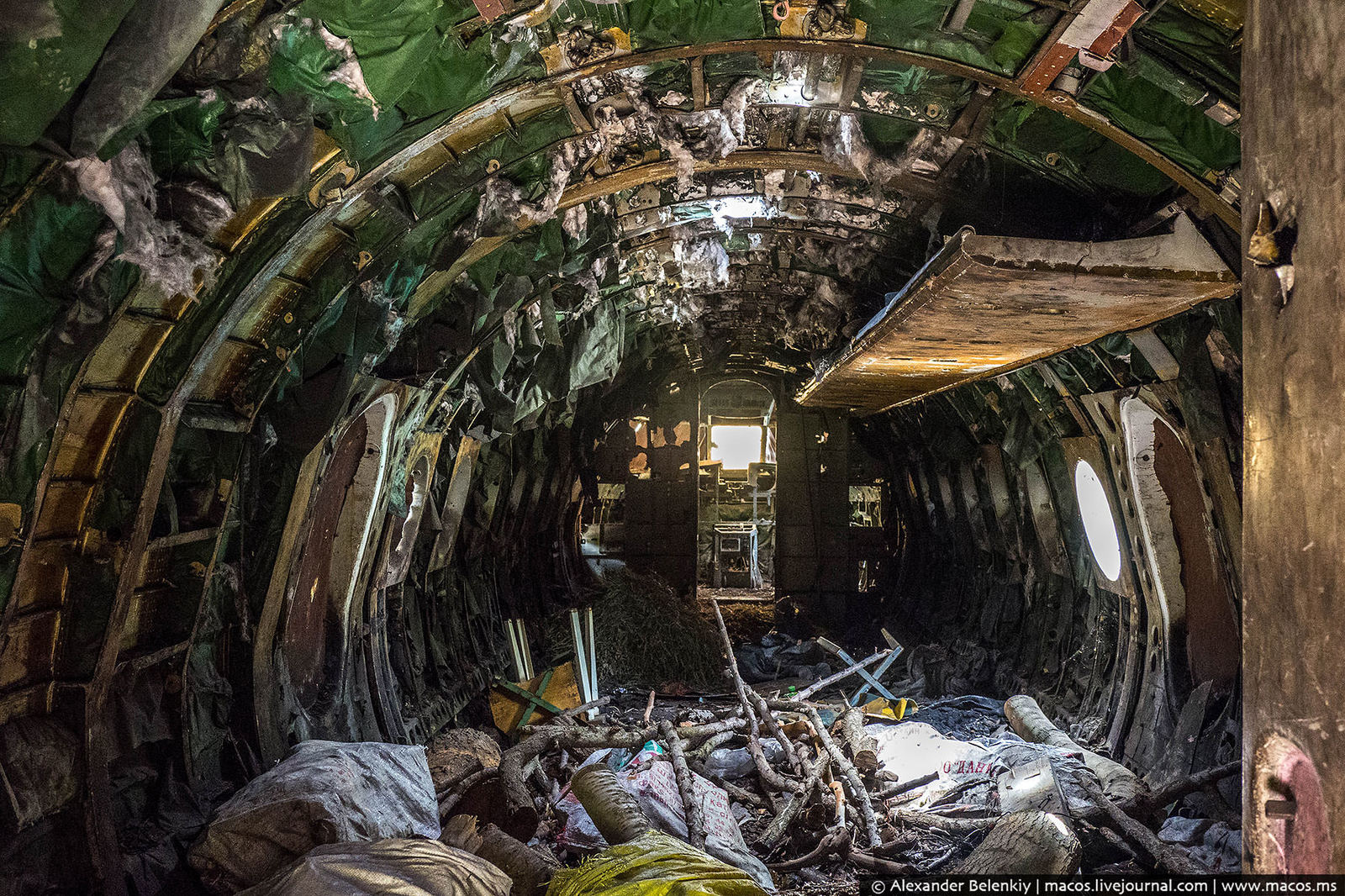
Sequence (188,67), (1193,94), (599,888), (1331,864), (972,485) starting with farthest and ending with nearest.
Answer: (972,485)
(599,888)
(1193,94)
(188,67)
(1331,864)

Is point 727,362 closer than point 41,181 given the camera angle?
No

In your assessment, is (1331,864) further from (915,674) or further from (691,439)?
(691,439)

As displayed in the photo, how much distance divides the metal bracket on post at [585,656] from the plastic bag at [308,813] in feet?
16.9

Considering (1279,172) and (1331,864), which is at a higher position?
(1279,172)

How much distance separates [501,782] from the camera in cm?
652

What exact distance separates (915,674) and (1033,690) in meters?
1.99

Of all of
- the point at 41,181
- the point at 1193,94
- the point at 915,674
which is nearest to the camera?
the point at 41,181

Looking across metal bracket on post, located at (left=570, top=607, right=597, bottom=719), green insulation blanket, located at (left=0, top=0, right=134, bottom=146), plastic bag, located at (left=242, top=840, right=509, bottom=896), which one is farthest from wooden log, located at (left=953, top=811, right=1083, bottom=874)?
green insulation blanket, located at (left=0, top=0, right=134, bottom=146)

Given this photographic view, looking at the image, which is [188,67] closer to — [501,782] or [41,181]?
[41,181]

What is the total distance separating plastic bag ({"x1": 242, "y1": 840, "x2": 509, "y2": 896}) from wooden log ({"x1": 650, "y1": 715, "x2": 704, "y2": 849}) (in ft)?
6.94

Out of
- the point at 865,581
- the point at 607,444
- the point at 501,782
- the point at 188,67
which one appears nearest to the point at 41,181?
the point at 188,67

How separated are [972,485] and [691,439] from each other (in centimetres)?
592

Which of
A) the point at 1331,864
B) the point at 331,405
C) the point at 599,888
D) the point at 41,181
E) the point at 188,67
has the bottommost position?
the point at 599,888

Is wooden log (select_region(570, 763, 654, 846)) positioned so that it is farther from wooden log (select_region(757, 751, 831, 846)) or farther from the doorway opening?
the doorway opening
